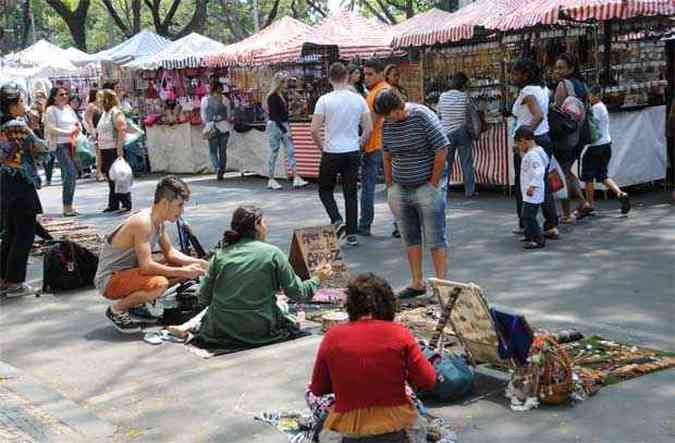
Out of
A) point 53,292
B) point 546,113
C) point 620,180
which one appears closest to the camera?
point 53,292

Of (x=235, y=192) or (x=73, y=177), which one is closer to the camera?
(x=73, y=177)

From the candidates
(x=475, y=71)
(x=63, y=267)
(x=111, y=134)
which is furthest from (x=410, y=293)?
(x=475, y=71)

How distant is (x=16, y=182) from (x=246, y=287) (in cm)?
348

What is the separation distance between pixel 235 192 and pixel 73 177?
334 centimetres

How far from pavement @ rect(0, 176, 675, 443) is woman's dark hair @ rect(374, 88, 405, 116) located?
171cm

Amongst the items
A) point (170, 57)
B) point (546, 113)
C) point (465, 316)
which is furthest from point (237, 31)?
point (465, 316)

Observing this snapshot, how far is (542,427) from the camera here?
470cm

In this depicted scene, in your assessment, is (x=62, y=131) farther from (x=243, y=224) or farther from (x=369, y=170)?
(x=243, y=224)

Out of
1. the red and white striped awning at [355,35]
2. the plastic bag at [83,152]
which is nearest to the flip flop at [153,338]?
the plastic bag at [83,152]

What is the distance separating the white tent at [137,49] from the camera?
79.3 feet

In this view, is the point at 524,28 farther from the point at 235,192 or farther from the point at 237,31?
the point at 237,31

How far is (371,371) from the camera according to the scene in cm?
386

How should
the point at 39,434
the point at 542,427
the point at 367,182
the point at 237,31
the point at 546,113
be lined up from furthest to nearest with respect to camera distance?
the point at 237,31 < the point at 367,182 < the point at 546,113 < the point at 39,434 < the point at 542,427

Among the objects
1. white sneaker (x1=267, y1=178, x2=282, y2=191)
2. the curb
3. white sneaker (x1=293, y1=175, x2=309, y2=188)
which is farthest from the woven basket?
white sneaker (x1=267, y1=178, x2=282, y2=191)
